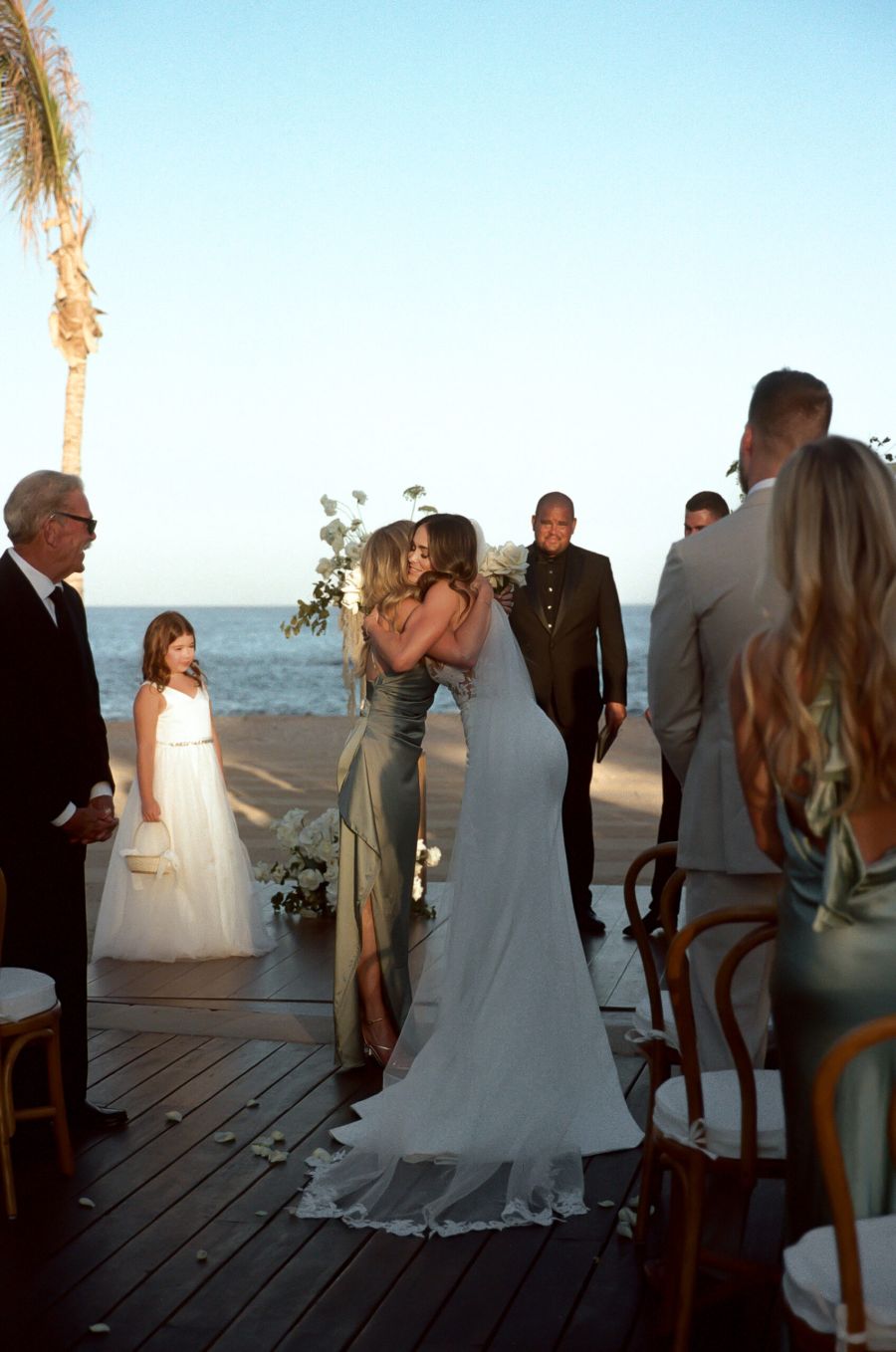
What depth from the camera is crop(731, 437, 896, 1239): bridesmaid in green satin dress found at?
6.83 ft

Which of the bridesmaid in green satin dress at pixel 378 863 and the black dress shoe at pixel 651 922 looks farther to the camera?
the black dress shoe at pixel 651 922

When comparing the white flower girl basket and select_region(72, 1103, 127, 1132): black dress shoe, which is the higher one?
the white flower girl basket

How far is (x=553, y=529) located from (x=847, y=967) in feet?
17.0

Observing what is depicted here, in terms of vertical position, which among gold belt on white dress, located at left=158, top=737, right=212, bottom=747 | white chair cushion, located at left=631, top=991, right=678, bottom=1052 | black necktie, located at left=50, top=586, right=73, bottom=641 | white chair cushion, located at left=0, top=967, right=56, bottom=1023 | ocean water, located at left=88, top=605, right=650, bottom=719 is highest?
black necktie, located at left=50, top=586, right=73, bottom=641

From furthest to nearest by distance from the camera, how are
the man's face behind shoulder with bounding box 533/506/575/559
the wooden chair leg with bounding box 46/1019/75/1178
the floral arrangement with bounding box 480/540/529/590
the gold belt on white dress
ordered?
the man's face behind shoulder with bounding box 533/506/575/559 → the gold belt on white dress → the floral arrangement with bounding box 480/540/529/590 → the wooden chair leg with bounding box 46/1019/75/1178

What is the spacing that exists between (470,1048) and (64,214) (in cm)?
1366

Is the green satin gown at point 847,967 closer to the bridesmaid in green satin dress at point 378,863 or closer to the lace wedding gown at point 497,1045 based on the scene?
the lace wedding gown at point 497,1045

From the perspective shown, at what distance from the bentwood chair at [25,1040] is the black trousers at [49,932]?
0.19 metres

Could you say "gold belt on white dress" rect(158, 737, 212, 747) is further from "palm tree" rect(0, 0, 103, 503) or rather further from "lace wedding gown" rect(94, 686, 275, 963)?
"palm tree" rect(0, 0, 103, 503)

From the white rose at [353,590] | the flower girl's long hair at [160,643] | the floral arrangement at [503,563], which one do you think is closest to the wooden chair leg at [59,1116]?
the white rose at [353,590]

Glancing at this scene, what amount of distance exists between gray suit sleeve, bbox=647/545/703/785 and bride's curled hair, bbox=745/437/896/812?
1.10 metres

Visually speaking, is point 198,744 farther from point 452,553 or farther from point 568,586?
point 452,553

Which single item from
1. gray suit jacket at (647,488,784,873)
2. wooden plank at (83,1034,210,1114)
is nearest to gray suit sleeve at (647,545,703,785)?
gray suit jacket at (647,488,784,873)

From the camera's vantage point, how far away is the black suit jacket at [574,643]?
730 cm
